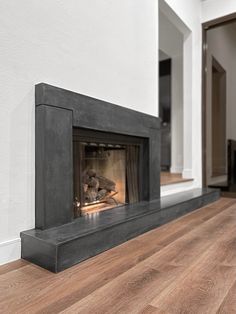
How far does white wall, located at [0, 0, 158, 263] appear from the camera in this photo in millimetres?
1244

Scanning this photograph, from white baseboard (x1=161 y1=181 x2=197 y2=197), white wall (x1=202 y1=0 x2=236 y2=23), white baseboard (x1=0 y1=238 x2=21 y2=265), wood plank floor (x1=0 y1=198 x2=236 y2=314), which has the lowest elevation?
wood plank floor (x1=0 y1=198 x2=236 y2=314)

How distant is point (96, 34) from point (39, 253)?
4.71 ft

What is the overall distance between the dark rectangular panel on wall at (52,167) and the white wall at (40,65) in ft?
0.17

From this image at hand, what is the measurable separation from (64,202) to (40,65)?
0.77 m

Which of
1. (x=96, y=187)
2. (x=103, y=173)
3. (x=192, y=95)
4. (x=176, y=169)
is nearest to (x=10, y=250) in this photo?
(x=96, y=187)

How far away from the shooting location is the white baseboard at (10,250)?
1223 mm

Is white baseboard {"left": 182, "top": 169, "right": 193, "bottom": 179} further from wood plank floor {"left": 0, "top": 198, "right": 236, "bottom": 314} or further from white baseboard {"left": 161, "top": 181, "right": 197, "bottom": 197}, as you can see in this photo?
wood plank floor {"left": 0, "top": 198, "right": 236, "bottom": 314}

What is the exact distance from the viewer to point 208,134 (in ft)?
11.5

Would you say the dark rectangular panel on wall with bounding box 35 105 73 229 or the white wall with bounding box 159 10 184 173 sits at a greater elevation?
the white wall with bounding box 159 10 184 173

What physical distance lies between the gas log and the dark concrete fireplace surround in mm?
205

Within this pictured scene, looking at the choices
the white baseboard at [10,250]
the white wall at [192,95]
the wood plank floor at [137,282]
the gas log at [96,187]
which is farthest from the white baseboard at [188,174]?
the white baseboard at [10,250]

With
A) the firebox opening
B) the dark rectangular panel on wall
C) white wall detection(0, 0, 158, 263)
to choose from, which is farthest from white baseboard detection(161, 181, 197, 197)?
the dark rectangular panel on wall

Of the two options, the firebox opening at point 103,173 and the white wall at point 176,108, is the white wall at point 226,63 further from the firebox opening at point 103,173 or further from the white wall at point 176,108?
the firebox opening at point 103,173

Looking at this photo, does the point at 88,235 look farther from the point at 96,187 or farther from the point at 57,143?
the point at 96,187
